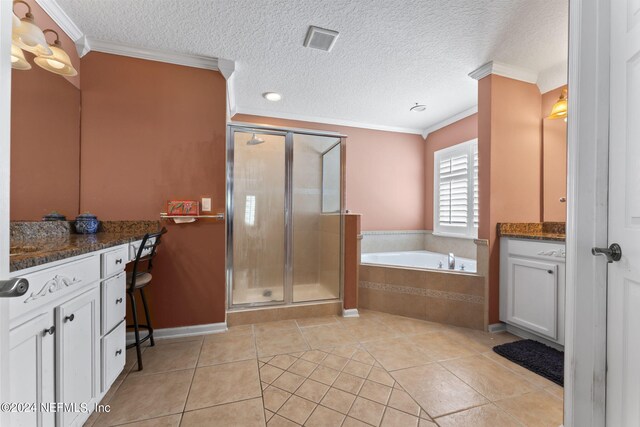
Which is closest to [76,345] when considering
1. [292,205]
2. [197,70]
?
[292,205]

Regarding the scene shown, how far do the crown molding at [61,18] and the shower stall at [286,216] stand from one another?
1.34m

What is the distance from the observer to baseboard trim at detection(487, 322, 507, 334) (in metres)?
2.40

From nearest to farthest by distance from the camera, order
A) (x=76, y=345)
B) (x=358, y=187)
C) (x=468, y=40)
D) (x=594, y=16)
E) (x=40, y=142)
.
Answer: (x=594, y=16) < (x=76, y=345) < (x=40, y=142) < (x=468, y=40) < (x=358, y=187)

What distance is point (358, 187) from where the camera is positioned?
13.2 feet

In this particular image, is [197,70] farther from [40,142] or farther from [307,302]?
[307,302]

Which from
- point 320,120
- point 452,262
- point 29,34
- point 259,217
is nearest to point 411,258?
point 452,262

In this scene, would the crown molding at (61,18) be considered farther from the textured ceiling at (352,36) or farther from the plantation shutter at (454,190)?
the plantation shutter at (454,190)

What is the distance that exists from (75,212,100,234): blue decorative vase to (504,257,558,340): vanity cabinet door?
3443 mm

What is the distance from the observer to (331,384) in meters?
1.64

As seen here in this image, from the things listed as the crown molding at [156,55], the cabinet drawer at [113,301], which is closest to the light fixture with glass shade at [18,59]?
the crown molding at [156,55]

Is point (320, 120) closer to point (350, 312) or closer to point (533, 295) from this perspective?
point (350, 312)

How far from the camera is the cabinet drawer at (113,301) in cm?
137

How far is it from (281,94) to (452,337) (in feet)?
10.1

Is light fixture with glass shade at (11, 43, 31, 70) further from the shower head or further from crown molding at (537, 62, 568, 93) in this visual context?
crown molding at (537, 62, 568, 93)
